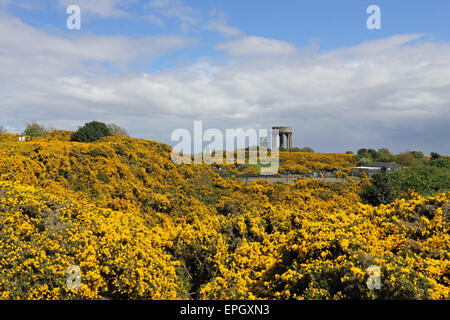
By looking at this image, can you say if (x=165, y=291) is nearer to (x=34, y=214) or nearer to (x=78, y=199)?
(x=34, y=214)

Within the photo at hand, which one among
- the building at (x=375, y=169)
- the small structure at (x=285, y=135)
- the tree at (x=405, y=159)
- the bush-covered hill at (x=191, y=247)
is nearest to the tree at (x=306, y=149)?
the small structure at (x=285, y=135)

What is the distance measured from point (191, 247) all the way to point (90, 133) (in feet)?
80.5

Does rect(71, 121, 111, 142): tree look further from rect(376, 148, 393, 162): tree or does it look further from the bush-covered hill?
rect(376, 148, 393, 162): tree

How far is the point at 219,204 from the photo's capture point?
19.2 meters

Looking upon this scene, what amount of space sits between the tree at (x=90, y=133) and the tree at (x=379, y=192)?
25.5m

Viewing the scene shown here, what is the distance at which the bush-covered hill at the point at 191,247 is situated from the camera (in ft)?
24.1

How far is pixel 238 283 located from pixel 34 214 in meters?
7.05

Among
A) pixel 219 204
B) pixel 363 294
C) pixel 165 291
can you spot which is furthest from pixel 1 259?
pixel 219 204

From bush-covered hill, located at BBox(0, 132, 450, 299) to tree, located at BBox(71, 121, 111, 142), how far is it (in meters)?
14.6

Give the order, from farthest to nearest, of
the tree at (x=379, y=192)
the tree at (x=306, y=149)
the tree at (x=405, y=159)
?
the tree at (x=306, y=149)
the tree at (x=405, y=159)
the tree at (x=379, y=192)

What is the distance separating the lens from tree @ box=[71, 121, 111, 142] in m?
31.5

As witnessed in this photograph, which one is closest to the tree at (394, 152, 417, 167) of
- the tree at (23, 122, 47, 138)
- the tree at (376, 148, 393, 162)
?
the tree at (376, 148, 393, 162)

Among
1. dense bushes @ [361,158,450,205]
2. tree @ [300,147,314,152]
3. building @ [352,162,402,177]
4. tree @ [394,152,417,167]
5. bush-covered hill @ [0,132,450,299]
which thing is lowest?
bush-covered hill @ [0,132,450,299]

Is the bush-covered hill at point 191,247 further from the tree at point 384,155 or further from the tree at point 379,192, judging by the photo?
the tree at point 384,155
